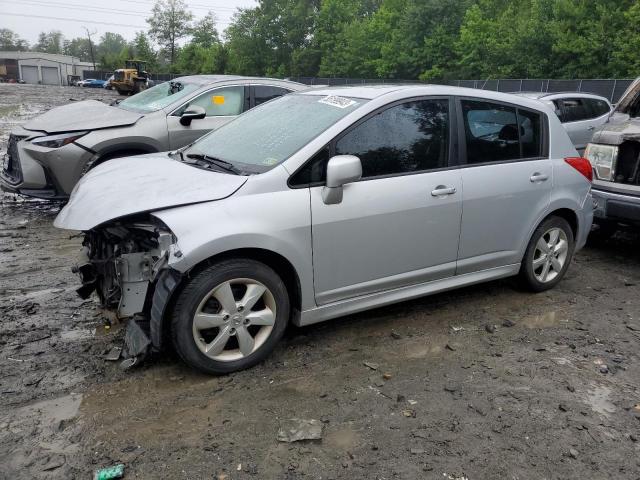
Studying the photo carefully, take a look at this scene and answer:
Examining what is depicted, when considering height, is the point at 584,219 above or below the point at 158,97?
below

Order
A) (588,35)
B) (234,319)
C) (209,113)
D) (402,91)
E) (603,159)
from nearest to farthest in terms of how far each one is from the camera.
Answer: (234,319) < (402,91) < (603,159) < (209,113) < (588,35)

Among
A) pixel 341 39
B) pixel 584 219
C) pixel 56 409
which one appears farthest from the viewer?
pixel 341 39

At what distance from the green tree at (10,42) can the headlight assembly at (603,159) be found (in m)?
165

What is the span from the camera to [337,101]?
4086 millimetres

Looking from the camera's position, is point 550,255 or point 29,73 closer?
point 550,255

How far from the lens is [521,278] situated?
4.95 metres

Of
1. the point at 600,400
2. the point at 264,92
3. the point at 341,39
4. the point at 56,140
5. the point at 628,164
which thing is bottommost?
the point at 600,400

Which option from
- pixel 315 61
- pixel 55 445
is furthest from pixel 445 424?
pixel 315 61

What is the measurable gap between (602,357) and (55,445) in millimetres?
3500

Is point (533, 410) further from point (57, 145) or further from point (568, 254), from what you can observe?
point (57, 145)

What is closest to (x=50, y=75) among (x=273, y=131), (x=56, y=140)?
(x=56, y=140)

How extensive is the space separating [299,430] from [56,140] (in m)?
5.18

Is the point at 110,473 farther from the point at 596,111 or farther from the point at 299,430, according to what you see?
the point at 596,111

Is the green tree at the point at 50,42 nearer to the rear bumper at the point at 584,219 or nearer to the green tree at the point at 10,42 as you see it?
the green tree at the point at 10,42
